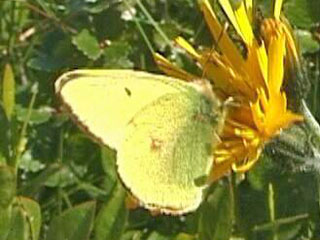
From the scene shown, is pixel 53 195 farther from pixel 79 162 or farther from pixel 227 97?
pixel 227 97

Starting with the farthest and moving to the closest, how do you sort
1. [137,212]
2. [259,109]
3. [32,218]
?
[137,212] → [32,218] → [259,109]

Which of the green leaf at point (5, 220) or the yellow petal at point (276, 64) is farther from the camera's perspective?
the green leaf at point (5, 220)

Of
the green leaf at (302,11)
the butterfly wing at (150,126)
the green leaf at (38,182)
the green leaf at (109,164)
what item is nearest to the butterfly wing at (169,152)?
the butterfly wing at (150,126)

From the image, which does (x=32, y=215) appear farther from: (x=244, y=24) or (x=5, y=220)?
(x=244, y=24)

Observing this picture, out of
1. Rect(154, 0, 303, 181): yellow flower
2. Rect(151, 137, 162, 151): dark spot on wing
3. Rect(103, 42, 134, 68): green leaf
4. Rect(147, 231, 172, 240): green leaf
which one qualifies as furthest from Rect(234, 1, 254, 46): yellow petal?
Rect(103, 42, 134, 68): green leaf

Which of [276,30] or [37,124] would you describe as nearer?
[276,30]

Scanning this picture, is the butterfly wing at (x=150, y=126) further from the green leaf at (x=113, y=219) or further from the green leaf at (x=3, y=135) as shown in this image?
the green leaf at (x=3, y=135)

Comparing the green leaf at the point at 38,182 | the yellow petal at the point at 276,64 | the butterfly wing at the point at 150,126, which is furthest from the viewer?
the green leaf at the point at 38,182

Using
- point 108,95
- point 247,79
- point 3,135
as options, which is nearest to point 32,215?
point 108,95

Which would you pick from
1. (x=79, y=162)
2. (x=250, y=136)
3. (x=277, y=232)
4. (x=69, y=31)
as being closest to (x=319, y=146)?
(x=250, y=136)
